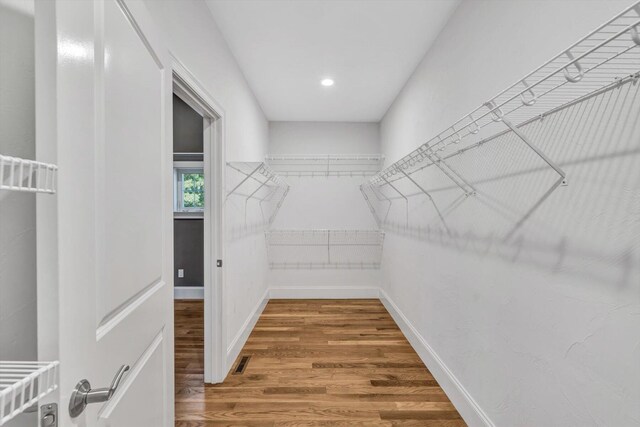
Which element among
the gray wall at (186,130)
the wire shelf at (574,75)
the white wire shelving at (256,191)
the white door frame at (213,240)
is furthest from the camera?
the gray wall at (186,130)

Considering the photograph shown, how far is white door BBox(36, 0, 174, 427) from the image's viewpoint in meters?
0.53

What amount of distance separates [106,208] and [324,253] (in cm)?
350

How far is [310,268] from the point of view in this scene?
4.12 metres

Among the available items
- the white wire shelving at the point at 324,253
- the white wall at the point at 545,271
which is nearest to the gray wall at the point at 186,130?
the white wire shelving at the point at 324,253

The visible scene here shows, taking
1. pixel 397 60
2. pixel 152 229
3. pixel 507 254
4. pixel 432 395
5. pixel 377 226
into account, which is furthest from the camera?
pixel 377 226

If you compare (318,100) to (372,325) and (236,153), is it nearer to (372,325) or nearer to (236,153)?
(236,153)

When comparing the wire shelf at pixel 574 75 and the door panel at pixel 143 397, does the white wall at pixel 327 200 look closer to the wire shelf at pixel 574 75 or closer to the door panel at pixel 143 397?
the wire shelf at pixel 574 75

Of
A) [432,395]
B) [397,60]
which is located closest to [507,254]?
[432,395]

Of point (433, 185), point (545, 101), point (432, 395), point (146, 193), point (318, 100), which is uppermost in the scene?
point (318, 100)

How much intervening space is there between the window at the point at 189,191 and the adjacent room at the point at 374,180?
1.30 m

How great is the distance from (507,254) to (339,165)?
2927 millimetres

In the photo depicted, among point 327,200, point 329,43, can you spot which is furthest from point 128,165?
point 327,200

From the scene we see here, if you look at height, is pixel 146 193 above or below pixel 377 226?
above

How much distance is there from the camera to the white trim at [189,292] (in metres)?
4.13
